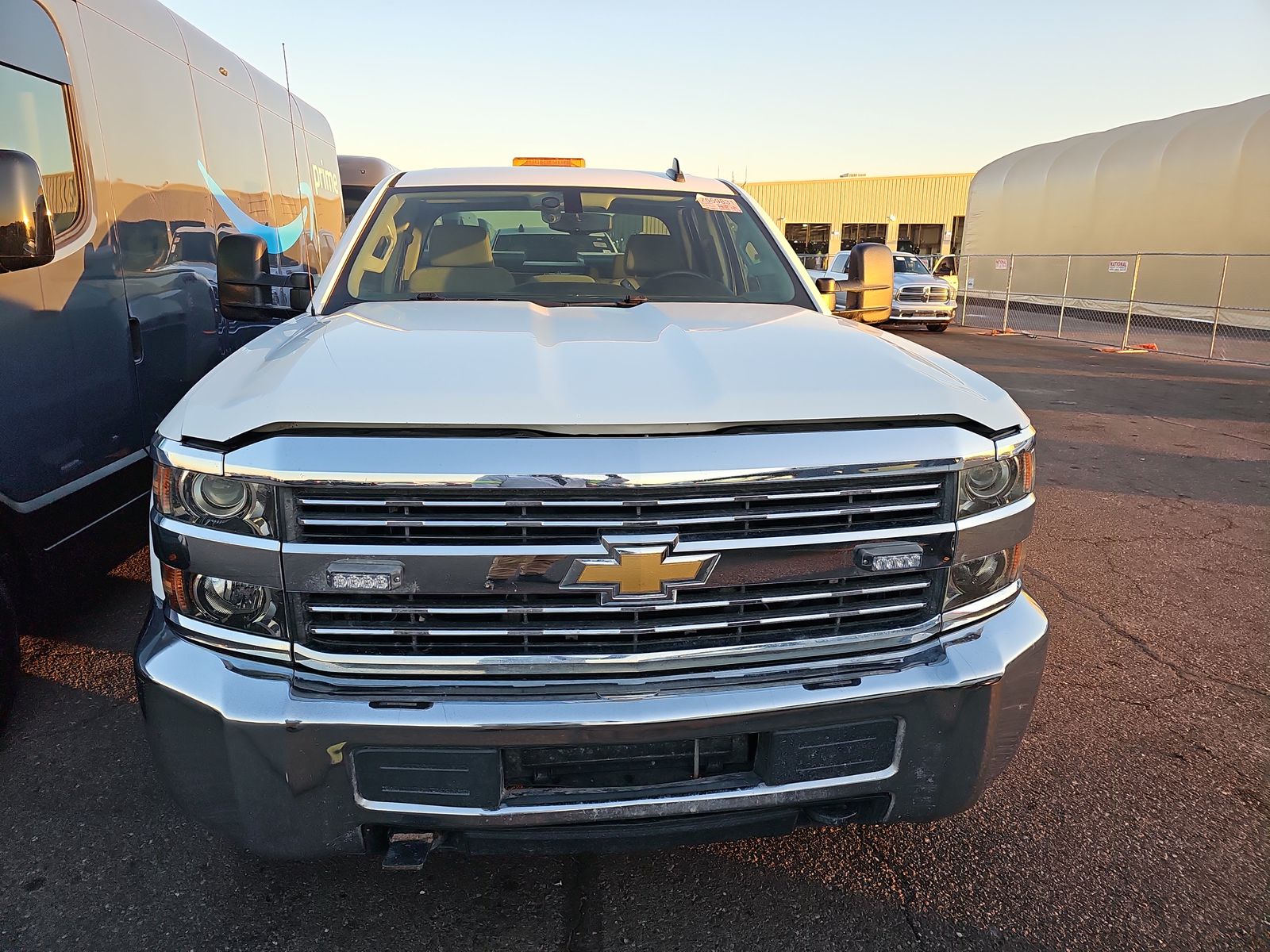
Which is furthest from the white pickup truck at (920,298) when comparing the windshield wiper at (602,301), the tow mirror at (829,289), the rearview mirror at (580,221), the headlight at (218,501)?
the headlight at (218,501)

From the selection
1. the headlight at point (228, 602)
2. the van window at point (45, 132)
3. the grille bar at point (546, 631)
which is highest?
the van window at point (45, 132)

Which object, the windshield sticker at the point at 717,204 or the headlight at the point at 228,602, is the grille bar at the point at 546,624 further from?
the windshield sticker at the point at 717,204

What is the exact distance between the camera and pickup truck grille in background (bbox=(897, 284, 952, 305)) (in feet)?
61.5

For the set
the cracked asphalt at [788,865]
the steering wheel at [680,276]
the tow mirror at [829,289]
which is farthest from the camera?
the tow mirror at [829,289]

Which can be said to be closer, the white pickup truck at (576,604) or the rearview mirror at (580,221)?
the white pickup truck at (576,604)

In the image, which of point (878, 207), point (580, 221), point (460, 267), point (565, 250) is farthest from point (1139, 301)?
point (878, 207)

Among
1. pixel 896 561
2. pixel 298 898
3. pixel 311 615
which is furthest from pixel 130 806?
pixel 896 561

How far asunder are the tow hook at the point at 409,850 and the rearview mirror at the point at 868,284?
8.90ft

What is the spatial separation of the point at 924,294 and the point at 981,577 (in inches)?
707

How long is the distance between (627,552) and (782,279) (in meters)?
2.12

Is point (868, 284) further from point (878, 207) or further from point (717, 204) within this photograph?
point (878, 207)

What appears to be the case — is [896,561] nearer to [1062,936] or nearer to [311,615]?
[1062,936]

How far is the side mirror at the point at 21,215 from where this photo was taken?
277 cm

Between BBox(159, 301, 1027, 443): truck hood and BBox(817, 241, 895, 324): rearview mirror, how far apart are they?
115 cm
